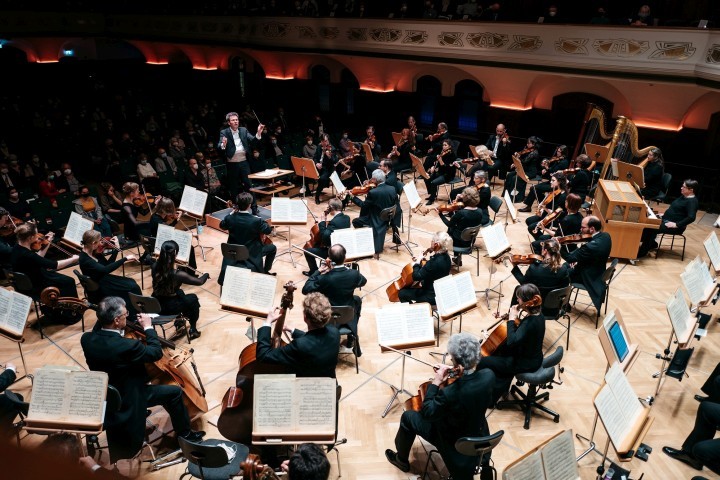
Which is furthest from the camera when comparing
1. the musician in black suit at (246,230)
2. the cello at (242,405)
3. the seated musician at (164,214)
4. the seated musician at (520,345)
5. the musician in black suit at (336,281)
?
the seated musician at (164,214)

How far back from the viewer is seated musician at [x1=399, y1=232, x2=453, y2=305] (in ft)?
22.6

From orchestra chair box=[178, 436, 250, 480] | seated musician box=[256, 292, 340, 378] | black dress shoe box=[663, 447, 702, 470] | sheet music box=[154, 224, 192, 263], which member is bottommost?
black dress shoe box=[663, 447, 702, 470]

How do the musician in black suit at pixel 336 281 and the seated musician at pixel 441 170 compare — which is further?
the seated musician at pixel 441 170

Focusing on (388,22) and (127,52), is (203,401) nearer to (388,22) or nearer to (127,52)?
(388,22)

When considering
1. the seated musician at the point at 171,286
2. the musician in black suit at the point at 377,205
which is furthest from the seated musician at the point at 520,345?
the musician in black suit at the point at 377,205

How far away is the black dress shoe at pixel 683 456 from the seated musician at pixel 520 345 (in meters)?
1.56

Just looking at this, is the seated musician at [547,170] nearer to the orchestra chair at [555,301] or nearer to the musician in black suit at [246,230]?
the orchestra chair at [555,301]

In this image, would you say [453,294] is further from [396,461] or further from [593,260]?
[593,260]

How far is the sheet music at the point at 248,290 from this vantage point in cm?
599

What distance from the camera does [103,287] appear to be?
6539mm

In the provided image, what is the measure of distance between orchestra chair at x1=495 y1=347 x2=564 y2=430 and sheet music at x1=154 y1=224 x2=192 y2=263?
15.3ft

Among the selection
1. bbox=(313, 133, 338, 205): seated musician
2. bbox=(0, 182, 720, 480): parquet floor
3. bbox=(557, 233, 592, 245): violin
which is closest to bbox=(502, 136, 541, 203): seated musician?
bbox=(0, 182, 720, 480): parquet floor

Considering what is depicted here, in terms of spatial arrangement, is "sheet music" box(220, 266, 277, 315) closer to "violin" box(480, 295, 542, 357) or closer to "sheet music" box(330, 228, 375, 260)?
"sheet music" box(330, 228, 375, 260)

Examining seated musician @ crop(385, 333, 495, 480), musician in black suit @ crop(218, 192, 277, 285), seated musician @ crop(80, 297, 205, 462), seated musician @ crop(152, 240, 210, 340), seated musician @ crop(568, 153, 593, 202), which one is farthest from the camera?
seated musician @ crop(568, 153, 593, 202)
